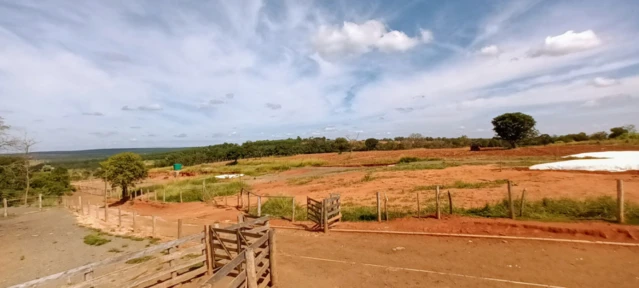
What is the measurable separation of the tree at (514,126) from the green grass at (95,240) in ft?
222

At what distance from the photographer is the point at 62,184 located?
51469mm

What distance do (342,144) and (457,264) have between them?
312 ft

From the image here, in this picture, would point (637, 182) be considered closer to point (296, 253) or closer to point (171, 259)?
point (296, 253)

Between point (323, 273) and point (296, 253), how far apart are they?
264cm

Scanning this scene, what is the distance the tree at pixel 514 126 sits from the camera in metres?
64.5

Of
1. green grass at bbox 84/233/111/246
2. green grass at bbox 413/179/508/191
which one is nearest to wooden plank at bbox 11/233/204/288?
green grass at bbox 84/233/111/246

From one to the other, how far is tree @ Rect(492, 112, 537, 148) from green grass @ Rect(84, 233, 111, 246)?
222 feet

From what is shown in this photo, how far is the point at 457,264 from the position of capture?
10.5 m

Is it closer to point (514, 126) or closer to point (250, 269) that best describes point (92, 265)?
point (250, 269)

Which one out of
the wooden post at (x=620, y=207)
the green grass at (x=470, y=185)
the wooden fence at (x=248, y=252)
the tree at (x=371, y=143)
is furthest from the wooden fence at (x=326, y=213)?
the tree at (x=371, y=143)

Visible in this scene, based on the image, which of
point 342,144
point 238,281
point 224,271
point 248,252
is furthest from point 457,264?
point 342,144

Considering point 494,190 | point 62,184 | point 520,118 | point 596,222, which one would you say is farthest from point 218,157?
point 596,222

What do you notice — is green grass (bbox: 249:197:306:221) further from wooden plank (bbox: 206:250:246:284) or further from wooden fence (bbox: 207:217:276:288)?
wooden plank (bbox: 206:250:246:284)

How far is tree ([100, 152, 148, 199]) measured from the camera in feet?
113
